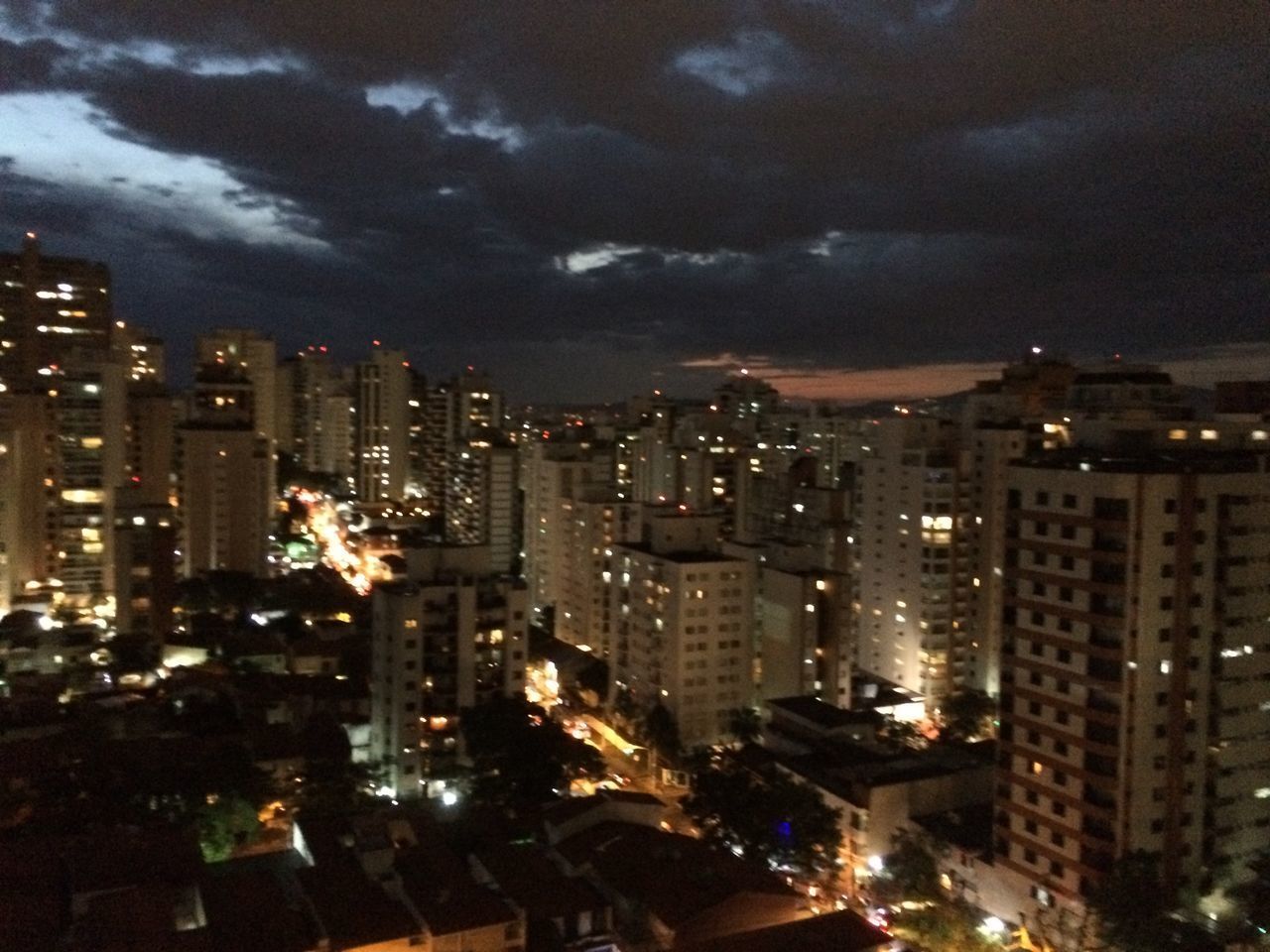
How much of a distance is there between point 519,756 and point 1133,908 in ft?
30.3

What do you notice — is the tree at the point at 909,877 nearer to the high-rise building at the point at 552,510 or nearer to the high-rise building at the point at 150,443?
the high-rise building at the point at 552,510

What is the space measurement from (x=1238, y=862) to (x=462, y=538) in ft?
111

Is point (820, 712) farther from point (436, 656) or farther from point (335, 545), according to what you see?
point (335, 545)

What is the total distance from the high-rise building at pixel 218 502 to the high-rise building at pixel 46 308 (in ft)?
35.5

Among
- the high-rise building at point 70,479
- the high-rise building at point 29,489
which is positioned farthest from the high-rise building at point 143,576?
the high-rise building at point 29,489

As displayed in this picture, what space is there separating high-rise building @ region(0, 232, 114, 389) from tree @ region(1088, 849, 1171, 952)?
1614 inches

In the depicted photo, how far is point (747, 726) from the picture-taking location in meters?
20.4

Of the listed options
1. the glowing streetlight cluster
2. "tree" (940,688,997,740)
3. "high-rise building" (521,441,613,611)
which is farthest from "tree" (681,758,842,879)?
the glowing streetlight cluster

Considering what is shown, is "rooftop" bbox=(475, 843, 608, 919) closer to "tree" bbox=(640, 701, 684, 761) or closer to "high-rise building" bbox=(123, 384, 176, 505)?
"tree" bbox=(640, 701, 684, 761)

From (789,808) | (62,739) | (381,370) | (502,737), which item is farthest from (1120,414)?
(381,370)

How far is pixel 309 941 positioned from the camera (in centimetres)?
1066

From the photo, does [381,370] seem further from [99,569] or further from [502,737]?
[502,737]

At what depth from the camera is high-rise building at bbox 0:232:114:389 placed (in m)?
40.5

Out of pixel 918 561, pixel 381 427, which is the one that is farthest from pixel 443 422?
pixel 918 561
